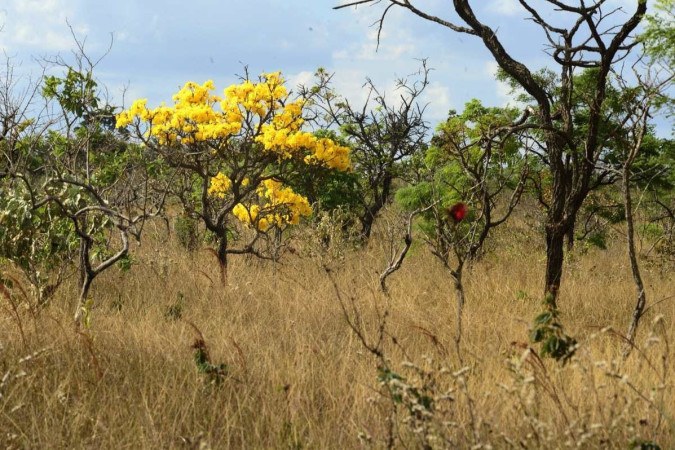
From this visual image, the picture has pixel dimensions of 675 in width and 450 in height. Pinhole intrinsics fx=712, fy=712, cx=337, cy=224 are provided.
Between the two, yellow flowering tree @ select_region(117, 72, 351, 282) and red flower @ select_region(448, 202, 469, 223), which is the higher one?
yellow flowering tree @ select_region(117, 72, 351, 282)

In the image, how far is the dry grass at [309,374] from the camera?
3.15 m

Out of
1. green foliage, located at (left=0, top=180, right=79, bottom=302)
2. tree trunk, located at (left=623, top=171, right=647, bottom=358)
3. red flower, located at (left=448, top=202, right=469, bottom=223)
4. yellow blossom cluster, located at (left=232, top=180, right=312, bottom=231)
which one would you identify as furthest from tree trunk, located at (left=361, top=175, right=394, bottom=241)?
red flower, located at (left=448, top=202, right=469, bottom=223)

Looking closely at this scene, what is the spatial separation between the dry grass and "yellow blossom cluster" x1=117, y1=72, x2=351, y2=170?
1946mm

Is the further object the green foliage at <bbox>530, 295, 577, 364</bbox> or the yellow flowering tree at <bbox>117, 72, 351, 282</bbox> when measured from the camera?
the yellow flowering tree at <bbox>117, 72, 351, 282</bbox>

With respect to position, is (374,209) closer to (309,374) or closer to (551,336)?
(309,374)

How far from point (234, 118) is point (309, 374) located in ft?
16.7

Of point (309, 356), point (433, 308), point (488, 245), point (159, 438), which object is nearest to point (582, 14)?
point (433, 308)

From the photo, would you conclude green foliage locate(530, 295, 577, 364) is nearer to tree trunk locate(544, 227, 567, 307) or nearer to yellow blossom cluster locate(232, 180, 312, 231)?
tree trunk locate(544, 227, 567, 307)

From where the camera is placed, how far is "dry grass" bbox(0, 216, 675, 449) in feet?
10.3

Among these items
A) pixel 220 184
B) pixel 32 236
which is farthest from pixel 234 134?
pixel 32 236

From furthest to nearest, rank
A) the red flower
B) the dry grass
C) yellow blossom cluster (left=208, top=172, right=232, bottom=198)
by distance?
yellow blossom cluster (left=208, top=172, right=232, bottom=198) < the dry grass < the red flower

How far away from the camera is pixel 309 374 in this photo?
404cm

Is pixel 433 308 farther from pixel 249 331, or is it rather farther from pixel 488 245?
Result: pixel 488 245

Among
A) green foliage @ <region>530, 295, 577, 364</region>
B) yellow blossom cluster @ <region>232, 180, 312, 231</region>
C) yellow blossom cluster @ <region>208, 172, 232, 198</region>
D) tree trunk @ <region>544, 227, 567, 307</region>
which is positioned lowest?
green foliage @ <region>530, 295, 577, 364</region>
